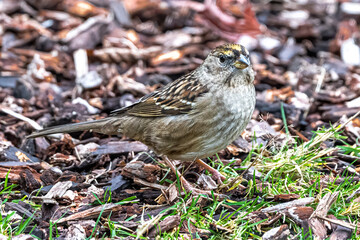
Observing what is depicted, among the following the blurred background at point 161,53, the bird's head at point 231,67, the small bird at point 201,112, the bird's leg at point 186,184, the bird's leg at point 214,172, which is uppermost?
the bird's head at point 231,67

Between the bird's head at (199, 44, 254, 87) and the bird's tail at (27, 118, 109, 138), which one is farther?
the bird's tail at (27, 118, 109, 138)

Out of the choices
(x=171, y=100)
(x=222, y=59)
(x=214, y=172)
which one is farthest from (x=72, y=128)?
(x=222, y=59)

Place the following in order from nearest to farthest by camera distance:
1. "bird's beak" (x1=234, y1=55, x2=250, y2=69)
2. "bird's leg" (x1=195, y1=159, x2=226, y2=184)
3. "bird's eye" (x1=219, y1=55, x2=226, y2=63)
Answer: "bird's beak" (x1=234, y1=55, x2=250, y2=69), "bird's eye" (x1=219, y1=55, x2=226, y2=63), "bird's leg" (x1=195, y1=159, x2=226, y2=184)

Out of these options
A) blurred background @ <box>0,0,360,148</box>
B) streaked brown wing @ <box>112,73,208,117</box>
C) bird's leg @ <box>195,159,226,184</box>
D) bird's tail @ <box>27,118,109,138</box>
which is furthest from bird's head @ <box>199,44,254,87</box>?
bird's tail @ <box>27,118,109,138</box>

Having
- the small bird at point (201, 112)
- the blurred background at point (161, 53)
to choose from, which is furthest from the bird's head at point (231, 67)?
the blurred background at point (161, 53)

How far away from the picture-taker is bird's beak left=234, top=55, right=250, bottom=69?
426 cm

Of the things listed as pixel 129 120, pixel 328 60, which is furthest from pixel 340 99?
pixel 129 120

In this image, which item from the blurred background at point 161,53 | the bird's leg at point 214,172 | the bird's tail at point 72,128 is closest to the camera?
the bird's leg at point 214,172

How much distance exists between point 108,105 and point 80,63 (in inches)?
43.7

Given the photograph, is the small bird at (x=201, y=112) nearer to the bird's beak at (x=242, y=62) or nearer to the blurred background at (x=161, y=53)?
the bird's beak at (x=242, y=62)

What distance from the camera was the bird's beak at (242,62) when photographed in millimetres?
4264

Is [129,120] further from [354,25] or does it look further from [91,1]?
[354,25]

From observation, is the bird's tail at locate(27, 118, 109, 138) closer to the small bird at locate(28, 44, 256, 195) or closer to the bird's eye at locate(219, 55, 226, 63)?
the small bird at locate(28, 44, 256, 195)

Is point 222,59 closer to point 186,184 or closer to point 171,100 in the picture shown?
point 171,100
